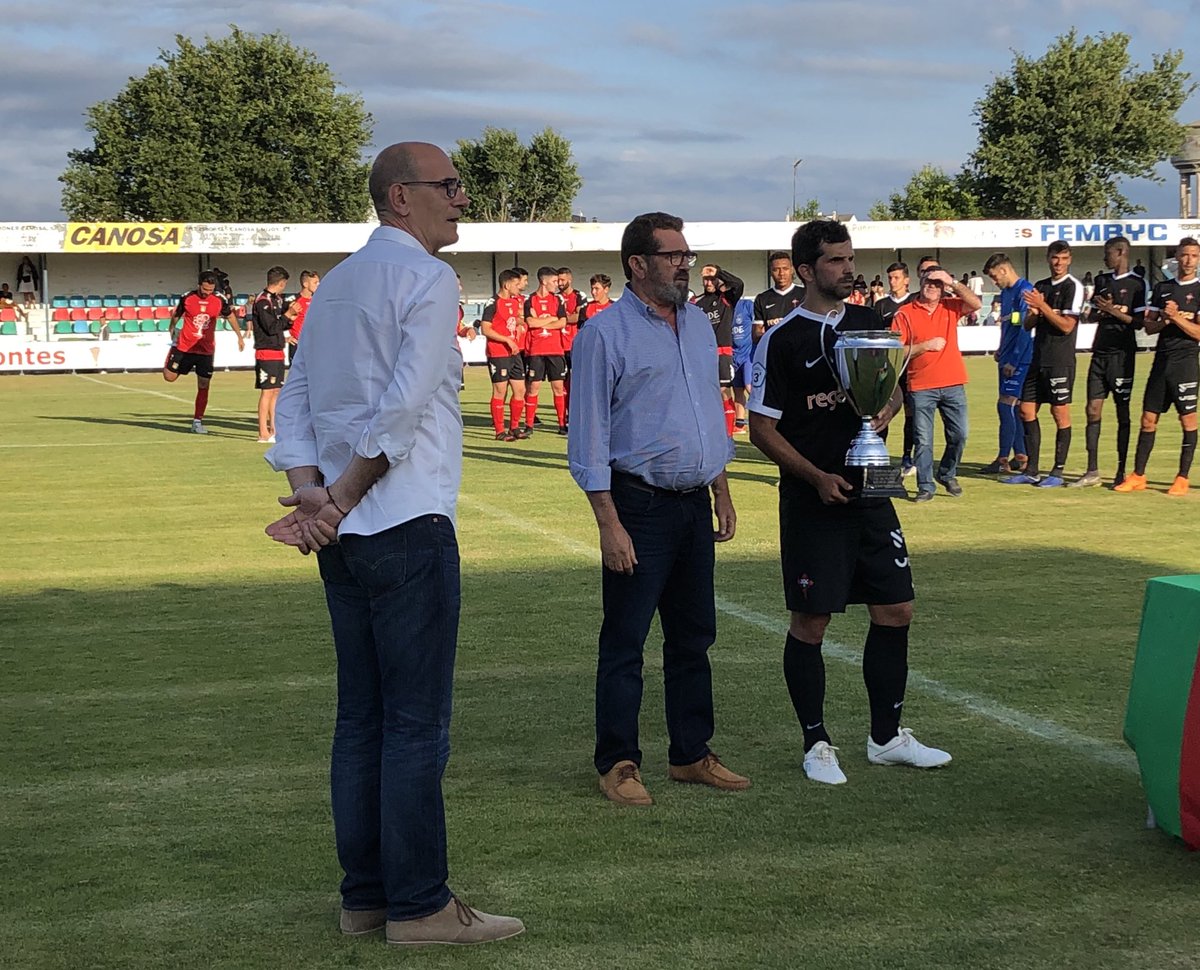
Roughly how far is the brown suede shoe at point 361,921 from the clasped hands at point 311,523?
1.00m

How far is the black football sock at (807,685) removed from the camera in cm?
514

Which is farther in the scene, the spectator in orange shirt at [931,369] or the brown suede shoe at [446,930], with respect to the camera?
the spectator in orange shirt at [931,369]

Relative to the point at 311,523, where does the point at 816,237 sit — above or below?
above

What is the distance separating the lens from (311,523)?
138 inches

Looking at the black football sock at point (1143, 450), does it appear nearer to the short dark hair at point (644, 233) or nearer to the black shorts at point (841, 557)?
the black shorts at point (841, 557)

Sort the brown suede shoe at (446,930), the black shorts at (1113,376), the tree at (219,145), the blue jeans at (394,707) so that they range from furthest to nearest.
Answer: the tree at (219,145), the black shorts at (1113,376), the brown suede shoe at (446,930), the blue jeans at (394,707)

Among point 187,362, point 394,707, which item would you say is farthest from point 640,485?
point 187,362

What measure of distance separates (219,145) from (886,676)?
65.9m

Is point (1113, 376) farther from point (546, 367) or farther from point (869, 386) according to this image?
point (869, 386)

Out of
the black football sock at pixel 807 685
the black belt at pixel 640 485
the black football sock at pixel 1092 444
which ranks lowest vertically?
the black football sock at pixel 807 685

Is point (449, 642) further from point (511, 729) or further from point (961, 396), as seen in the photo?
point (961, 396)

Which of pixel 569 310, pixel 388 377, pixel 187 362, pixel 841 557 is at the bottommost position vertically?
pixel 841 557

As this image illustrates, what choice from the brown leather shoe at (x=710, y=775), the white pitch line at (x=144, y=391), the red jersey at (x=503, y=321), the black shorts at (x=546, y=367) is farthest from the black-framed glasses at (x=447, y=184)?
the white pitch line at (x=144, y=391)

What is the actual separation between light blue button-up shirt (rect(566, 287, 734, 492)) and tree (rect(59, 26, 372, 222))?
6346cm
